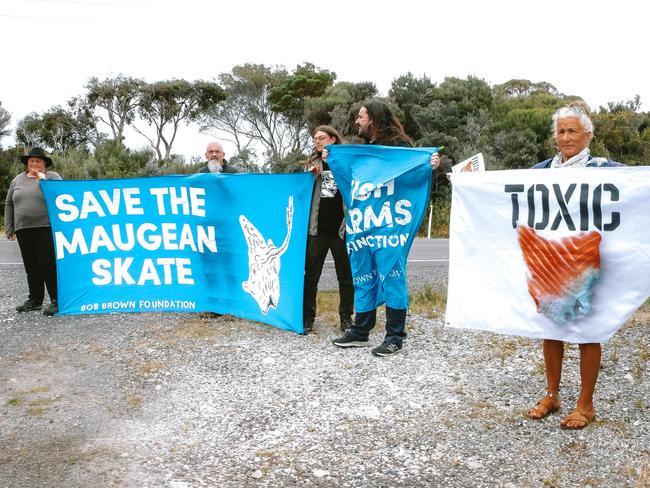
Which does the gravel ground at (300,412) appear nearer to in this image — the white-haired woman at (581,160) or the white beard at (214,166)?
the white-haired woman at (581,160)

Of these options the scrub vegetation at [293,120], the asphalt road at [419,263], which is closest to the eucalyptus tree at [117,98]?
the scrub vegetation at [293,120]

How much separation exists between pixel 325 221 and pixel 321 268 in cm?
43

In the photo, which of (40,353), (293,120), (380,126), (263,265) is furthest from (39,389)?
(293,120)

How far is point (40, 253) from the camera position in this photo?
7.22 metres

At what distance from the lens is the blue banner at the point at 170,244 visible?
6.43 m

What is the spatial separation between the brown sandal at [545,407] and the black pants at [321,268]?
2.27 meters

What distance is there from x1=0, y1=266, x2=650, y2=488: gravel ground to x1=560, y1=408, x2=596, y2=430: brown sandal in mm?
47

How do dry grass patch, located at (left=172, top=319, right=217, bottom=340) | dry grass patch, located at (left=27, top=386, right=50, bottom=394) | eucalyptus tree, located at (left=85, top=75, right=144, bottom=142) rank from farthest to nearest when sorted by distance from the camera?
eucalyptus tree, located at (left=85, top=75, right=144, bottom=142) → dry grass patch, located at (left=172, top=319, right=217, bottom=340) → dry grass patch, located at (left=27, top=386, right=50, bottom=394)

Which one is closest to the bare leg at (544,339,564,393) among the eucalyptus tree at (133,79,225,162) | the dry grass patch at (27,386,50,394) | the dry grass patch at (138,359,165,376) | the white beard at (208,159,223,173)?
the dry grass patch at (138,359,165,376)

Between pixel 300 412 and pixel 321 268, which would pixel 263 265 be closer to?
pixel 321 268

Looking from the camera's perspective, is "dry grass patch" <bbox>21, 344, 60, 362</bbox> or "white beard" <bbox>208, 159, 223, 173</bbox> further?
"white beard" <bbox>208, 159, 223, 173</bbox>

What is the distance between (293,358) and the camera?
5457mm

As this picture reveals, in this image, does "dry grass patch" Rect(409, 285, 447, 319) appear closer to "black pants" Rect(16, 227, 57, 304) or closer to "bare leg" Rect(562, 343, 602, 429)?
"bare leg" Rect(562, 343, 602, 429)

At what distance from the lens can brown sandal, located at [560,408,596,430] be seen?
4021 mm
